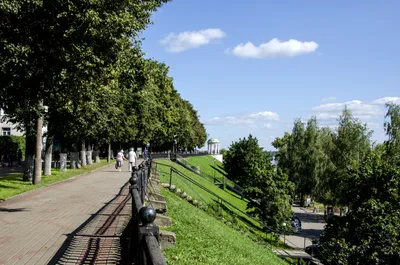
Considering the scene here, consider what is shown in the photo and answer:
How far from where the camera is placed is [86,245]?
8172 millimetres

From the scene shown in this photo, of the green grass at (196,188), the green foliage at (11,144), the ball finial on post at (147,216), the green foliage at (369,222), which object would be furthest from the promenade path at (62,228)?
the green foliage at (11,144)

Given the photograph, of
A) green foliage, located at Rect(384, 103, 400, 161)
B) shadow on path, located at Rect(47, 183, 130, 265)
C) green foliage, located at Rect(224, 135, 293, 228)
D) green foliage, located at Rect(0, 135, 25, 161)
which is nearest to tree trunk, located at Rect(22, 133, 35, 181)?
shadow on path, located at Rect(47, 183, 130, 265)

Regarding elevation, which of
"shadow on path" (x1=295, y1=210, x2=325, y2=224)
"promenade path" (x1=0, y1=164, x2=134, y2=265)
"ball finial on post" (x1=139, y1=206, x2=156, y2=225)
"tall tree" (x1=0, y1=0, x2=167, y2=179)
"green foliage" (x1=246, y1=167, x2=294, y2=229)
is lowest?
"shadow on path" (x1=295, y1=210, x2=325, y2=224)

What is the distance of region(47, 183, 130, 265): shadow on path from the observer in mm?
7199

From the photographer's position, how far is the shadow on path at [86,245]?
7199 mm

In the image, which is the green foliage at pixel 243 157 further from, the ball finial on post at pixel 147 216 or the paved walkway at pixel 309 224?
the ball finial on post at pixel 147 216

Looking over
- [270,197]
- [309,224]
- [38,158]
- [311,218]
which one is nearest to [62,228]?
[38,158]

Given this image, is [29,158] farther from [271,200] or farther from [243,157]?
[243,157]

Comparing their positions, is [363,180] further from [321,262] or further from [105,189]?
[105,189]

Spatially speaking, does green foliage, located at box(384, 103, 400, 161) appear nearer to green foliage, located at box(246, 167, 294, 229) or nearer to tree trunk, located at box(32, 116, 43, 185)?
green foliage, located at box(246, 167, 294, 229)

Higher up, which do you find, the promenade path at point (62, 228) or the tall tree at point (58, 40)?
the tall tree at point (58, 40)

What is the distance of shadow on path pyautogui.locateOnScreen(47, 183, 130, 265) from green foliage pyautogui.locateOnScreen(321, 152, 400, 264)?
530 inches

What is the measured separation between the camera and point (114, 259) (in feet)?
23.5

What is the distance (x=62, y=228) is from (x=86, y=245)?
2240 mm
